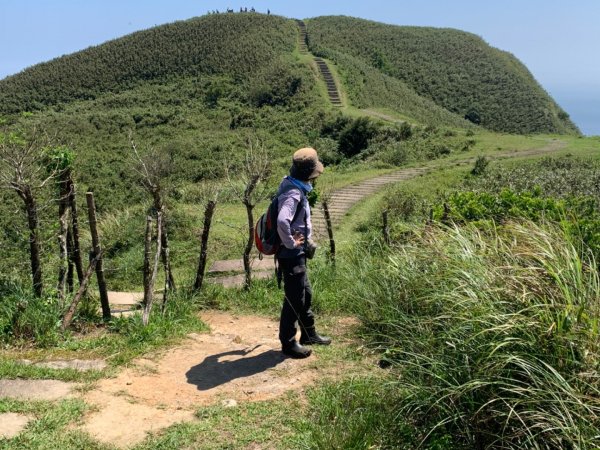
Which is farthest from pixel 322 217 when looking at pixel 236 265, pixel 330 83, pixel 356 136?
pixel 330 83

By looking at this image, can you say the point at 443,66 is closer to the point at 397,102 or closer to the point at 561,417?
the point at 397,102

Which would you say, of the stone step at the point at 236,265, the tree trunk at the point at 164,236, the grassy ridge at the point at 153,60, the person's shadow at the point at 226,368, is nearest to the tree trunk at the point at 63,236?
the tree trunk at the point at 164,236

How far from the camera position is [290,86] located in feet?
131

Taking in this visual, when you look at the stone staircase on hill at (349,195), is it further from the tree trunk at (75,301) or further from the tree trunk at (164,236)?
the tree trunk at (75,301)

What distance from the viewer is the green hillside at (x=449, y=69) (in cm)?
4872

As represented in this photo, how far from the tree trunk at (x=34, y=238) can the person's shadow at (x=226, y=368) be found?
1960mm

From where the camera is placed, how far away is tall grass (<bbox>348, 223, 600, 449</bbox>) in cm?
266

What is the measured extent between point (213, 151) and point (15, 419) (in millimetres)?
25773

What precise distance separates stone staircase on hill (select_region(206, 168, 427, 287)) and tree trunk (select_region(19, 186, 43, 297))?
244cm

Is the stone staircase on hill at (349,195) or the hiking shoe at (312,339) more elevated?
the stone staircase on hill at (349,195)

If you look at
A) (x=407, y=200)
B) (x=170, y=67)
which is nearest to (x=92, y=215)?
(x=407, y=200)

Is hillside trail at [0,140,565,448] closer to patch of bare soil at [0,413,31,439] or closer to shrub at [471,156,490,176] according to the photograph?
patch of bare soil at [0,413,31,439]

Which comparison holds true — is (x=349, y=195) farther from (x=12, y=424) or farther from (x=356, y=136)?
(x=356, y=136)

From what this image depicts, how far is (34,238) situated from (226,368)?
234cm
